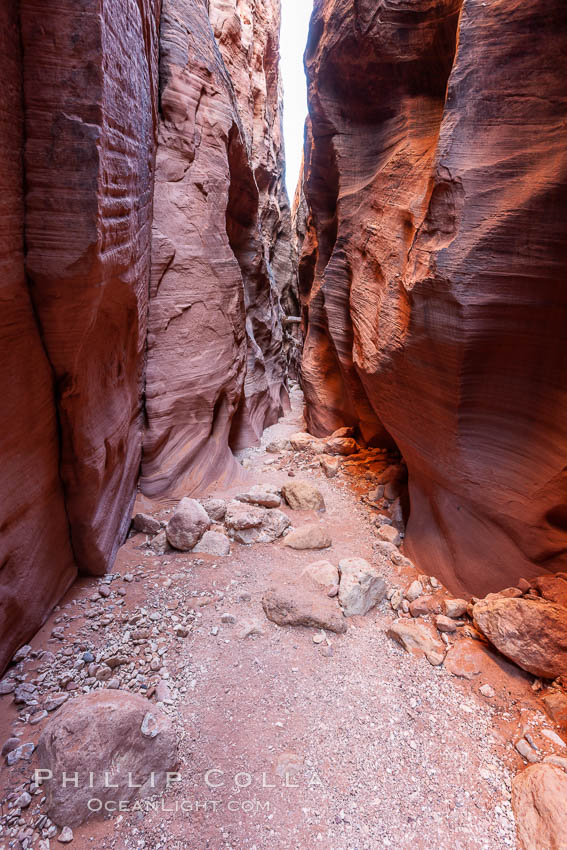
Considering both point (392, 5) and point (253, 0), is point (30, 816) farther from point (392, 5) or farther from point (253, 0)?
point (253, 0)

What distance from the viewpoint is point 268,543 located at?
3906mm

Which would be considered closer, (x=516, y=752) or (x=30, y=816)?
(x=30, y=816)

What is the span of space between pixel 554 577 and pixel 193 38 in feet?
24.0

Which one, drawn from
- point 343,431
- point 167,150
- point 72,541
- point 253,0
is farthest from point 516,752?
point 253,0

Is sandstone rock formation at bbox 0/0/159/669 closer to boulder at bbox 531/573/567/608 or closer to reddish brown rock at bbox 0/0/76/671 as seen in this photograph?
reddish brown rock at bbox 0/0/76/671

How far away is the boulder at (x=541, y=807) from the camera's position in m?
1.62

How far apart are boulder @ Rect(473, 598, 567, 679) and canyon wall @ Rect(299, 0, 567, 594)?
1.74ft

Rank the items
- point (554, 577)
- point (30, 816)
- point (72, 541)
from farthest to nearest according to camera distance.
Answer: point (72, 541), point (554, 577), point (30, 816)

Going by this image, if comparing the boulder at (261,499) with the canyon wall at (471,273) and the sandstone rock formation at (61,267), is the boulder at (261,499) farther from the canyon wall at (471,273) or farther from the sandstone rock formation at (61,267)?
the sandstone rock formation at (61,267)

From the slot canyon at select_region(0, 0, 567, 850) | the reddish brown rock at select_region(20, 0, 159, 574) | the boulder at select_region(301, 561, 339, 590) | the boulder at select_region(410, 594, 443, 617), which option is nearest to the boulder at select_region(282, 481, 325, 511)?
the slot canyon at select_region(0, 0, 567, 850)

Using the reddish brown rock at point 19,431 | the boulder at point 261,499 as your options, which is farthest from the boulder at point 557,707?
the reddish brown rock at point 19,431

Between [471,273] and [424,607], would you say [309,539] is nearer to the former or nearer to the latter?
[424,607]

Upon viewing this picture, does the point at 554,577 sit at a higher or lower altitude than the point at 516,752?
higher

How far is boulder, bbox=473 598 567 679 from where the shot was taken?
2.28 meters
